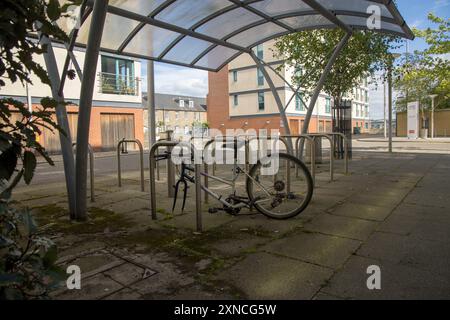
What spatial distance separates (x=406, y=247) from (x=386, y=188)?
Result: 339 cm

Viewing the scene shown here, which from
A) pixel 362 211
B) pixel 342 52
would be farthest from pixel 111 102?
pixel 362 211

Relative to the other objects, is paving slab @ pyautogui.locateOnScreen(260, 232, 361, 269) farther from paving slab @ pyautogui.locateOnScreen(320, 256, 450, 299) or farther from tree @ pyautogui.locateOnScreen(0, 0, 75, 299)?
tree @ pyautogui.locateOnScreen(0, 0, 75, 299)

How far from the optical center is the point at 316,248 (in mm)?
3307

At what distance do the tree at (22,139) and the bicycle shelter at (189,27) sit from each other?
8.80 feet

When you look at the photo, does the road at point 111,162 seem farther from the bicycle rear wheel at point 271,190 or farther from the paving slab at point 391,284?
the paving slab at point 391,284

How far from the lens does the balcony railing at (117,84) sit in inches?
894

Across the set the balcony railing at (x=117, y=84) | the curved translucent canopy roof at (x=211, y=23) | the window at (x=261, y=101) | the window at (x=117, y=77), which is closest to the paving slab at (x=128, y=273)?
the curved translucent canopy roof at (x=211, y=23)

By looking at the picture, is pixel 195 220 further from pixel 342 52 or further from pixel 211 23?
pixel 342 52

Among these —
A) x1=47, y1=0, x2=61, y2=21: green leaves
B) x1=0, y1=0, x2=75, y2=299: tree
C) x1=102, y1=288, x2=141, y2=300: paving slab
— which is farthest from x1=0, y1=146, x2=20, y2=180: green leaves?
x1=102, y1=288, x2=141, y2=300: paving slab

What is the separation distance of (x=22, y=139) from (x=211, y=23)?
6.30 m

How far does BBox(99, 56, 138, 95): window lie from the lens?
23.2 m

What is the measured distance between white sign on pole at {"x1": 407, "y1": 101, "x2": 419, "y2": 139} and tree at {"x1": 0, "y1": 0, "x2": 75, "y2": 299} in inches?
1131
